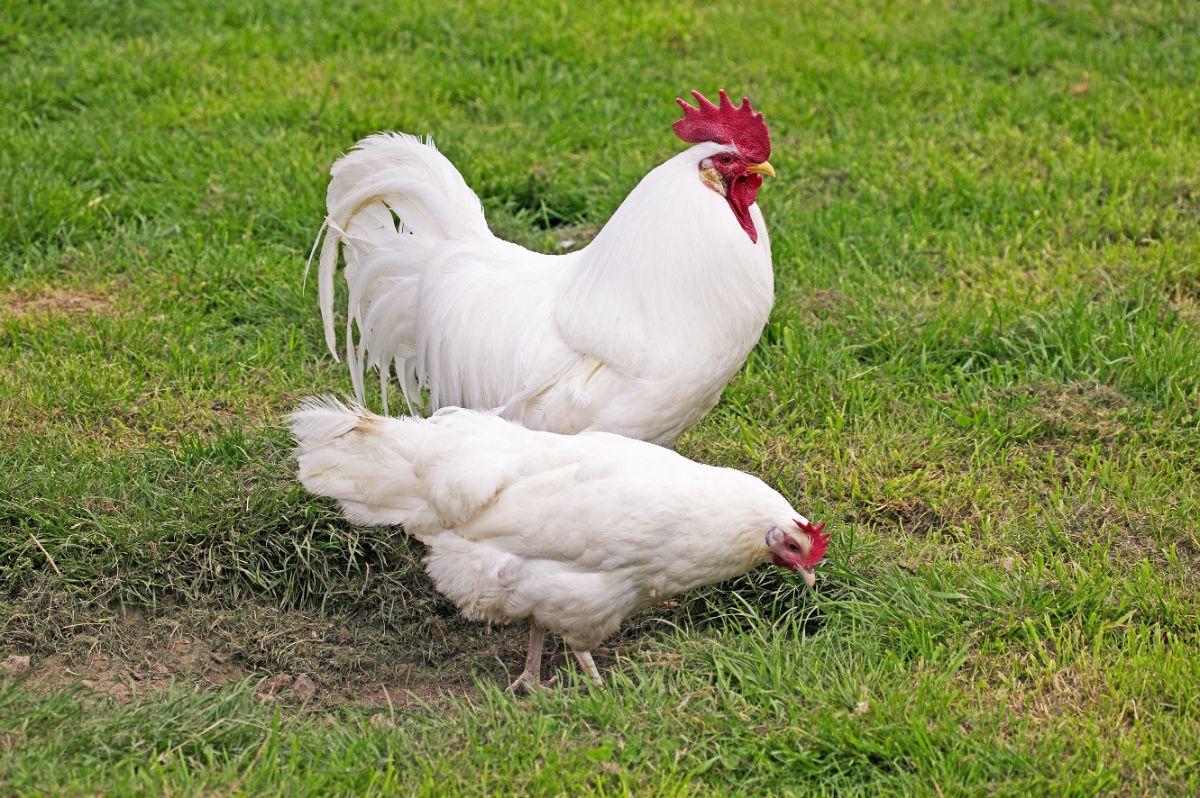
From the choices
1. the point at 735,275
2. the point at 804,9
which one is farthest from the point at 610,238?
the point at 804,9

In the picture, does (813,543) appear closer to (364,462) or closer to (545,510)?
(545,510)

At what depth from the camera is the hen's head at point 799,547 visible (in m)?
4.10

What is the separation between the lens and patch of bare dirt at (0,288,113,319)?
6.27 metres

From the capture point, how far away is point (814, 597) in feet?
14.7

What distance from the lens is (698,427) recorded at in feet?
18.6

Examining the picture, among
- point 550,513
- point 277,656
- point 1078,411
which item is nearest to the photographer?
point 550,513

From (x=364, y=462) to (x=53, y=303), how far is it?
3.01 meters

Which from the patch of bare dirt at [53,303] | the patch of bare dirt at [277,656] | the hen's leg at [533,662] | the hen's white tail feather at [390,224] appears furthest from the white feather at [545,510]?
the patch of bare dirt at [53,303]

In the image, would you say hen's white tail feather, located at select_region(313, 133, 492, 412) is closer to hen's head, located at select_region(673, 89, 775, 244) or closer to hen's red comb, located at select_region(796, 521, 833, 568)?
hen's head, located at select_region(673, 89, 775, 244)

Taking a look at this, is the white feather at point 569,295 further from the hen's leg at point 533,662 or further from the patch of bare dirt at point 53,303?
the patch of bare dirt at point 53,303

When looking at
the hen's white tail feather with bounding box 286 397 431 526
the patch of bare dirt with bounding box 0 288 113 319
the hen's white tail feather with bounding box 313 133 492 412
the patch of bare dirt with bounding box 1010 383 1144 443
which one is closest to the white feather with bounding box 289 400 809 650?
the hen's white tail feather with bounding box 286 397 431 526

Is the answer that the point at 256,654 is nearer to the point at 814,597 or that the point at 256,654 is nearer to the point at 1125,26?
the point at 814,597

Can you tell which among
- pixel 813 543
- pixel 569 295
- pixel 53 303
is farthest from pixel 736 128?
pixel 53 303

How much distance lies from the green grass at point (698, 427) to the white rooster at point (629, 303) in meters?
0.76
